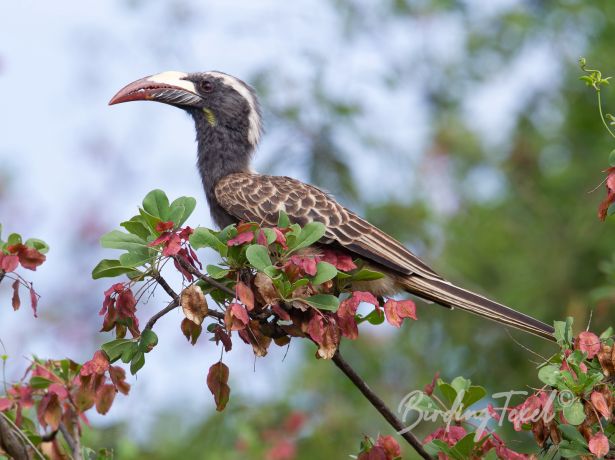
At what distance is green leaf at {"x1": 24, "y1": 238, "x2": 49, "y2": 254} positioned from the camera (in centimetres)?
350

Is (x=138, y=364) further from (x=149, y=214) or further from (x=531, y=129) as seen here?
(x=531, y=129)

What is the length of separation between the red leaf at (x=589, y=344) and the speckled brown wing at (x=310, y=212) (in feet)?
4.85

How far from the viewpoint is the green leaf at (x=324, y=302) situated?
3.32m

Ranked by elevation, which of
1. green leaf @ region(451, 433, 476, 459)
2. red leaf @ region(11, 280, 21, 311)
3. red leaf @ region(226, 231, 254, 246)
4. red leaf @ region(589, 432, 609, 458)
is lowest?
red leaf @ region(589, 432, 609, 458)

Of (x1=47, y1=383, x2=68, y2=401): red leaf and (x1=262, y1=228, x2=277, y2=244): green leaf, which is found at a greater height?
(x1=262, y1=228, x2=277, y2=244): green leaf

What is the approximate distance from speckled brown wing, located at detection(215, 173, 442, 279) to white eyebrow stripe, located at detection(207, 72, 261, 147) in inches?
22.9

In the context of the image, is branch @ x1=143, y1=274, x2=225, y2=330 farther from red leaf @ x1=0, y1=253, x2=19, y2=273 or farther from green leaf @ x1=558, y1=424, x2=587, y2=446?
green leaf @ x1=558, y1=424, x2=587, y2=446

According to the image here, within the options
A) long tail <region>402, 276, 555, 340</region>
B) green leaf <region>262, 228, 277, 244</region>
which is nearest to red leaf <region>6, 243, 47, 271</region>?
green leaf <region>262, 228, 277, 244</region>

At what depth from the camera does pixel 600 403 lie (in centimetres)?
305

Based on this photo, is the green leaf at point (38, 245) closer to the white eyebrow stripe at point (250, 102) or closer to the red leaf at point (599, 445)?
the red leaf at point (599, 445)

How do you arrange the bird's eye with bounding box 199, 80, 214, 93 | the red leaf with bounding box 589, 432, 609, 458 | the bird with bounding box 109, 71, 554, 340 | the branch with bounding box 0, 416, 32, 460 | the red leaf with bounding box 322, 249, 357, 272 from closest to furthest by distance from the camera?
the red leaf with bounding box 589, 432, 609, 458, the branch with bounding box 0, 416, 32, 460, the red leaf with bounding box 322, 249, 357, 272, the bird with bounding box 109, 71, 554, 340, the bird's eye with bounding box 199, 80, 214, 93

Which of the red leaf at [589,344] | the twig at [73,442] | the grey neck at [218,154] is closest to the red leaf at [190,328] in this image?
the twig at [73,442]

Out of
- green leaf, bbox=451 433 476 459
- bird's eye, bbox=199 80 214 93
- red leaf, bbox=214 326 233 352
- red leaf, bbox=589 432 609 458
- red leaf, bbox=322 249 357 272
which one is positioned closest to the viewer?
red leaf, bbox=589 432 609 458

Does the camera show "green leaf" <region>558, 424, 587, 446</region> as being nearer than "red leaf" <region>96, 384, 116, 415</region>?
Yes
